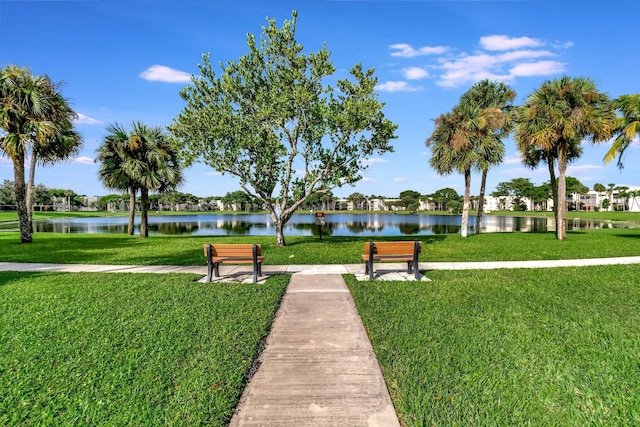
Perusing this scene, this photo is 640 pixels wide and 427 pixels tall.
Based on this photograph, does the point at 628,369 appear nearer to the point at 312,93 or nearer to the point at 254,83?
the point at 312,93

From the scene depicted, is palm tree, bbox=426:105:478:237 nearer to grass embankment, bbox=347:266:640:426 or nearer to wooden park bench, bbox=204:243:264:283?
grass embankment, bbox=347:266:640:426

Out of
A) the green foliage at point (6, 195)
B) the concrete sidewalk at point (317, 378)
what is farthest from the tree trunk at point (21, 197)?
the green foliage at point (6, 195)

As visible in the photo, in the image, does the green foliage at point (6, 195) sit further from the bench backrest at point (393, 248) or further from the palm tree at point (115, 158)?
the bench backrest at point (393, 248)

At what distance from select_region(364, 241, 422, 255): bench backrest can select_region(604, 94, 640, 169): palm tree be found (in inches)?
605

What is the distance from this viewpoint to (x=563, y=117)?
63.0 ft

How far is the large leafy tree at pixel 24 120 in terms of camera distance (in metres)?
17.3

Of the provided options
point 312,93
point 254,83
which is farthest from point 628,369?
point 254,83

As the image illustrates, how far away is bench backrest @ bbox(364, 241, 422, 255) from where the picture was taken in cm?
935

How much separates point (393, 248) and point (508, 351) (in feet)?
16.1

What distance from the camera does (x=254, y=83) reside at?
15.7 m

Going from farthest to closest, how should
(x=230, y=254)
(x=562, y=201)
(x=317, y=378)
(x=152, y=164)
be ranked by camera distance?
(x=152, y=164) → (x=562, y=201) → (x=230, y=254) → (x=317, y=378)

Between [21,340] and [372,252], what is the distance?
7434 millimetres

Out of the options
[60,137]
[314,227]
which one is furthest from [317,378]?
[314,227]

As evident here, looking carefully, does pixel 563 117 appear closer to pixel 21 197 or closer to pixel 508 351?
pixel 508 351
